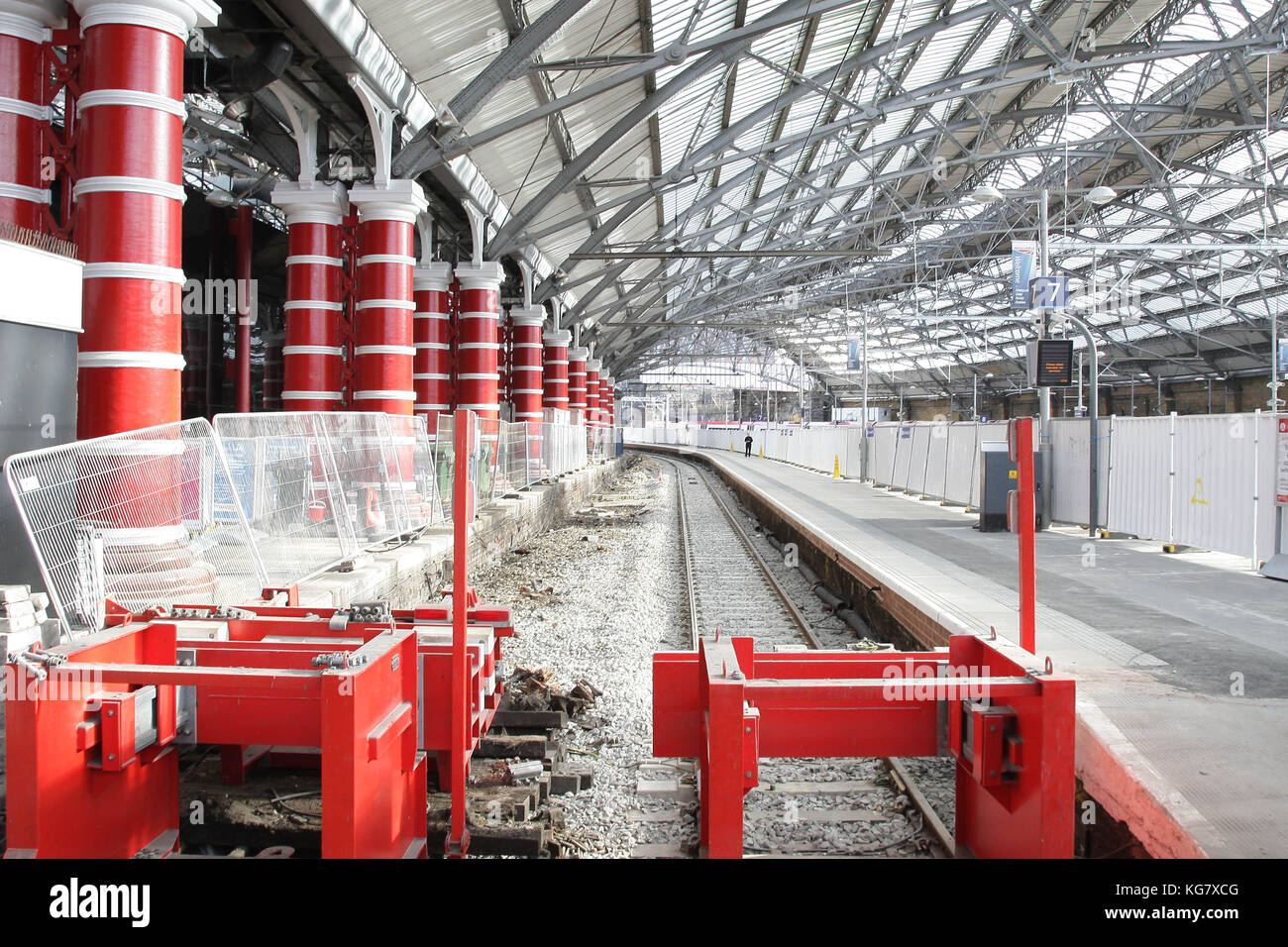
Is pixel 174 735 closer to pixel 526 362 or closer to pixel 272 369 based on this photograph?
pixel 526 362

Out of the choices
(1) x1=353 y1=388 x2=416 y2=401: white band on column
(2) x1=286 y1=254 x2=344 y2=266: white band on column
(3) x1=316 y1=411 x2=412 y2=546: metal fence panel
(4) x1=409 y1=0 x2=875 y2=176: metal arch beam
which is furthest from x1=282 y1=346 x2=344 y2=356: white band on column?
(4) x1=409 y1=0 x2=875 y2=176: metal arch beam

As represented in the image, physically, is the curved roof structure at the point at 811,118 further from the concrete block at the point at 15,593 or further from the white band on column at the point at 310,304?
the concrete block at the point at 15,593

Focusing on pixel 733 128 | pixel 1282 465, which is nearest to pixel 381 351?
pixel 733 128

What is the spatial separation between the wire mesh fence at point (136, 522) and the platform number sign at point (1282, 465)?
948cm

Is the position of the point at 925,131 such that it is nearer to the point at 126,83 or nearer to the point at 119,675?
the point at 126,83

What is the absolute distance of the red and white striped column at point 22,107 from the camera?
6.97 meters

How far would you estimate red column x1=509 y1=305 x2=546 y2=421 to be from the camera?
85.7 ft

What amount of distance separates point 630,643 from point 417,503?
4.32m

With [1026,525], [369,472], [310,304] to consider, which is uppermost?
[310,304]

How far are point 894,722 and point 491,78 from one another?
33.4 feet

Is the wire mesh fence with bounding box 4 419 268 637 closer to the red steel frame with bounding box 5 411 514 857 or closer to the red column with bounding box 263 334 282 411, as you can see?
the red steel frame with bounding box 5 411 514 857

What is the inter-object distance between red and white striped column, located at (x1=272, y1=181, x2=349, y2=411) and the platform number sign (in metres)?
11.7

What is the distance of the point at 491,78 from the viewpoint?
37.1 ft
